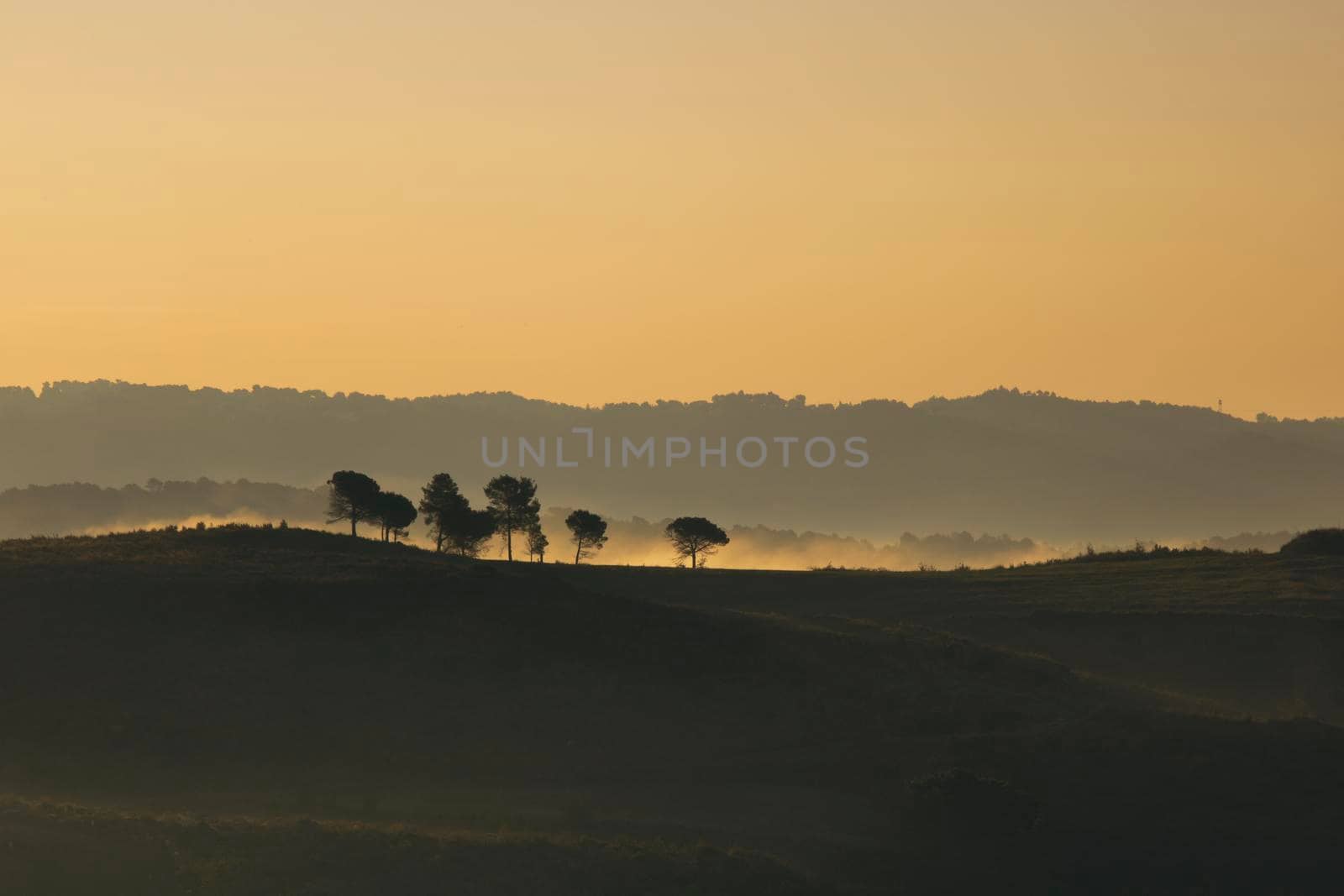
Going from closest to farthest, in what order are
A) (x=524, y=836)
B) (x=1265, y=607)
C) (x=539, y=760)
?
(x=524, y=836) < (x=539, y=760) < (x=1265, y=607)

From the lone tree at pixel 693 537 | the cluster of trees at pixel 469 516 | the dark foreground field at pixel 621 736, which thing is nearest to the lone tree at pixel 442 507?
the cluster of trees at pixel 469 516

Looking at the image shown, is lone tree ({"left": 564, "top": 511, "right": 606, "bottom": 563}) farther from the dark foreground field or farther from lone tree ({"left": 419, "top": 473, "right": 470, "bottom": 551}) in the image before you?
the dark foreground field

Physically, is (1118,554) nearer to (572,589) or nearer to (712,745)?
(572,589)

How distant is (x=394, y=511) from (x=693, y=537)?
32106 millimetres

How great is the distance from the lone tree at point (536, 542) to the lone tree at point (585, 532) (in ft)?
12.1

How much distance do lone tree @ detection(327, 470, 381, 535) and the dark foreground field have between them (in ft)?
103

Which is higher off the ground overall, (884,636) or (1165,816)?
(884,636)

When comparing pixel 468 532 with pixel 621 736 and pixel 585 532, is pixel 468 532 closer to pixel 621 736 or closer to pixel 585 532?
pixel 585 532

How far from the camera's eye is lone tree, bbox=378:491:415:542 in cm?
12962

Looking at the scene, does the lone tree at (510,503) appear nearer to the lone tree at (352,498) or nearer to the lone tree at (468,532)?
the lone tree at (468,532)

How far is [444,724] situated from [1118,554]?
8502 cm

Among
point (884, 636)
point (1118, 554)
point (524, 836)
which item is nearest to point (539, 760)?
point (524, 836)

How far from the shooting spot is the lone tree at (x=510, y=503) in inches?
5487

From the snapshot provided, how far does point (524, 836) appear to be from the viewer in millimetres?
A: 45562
